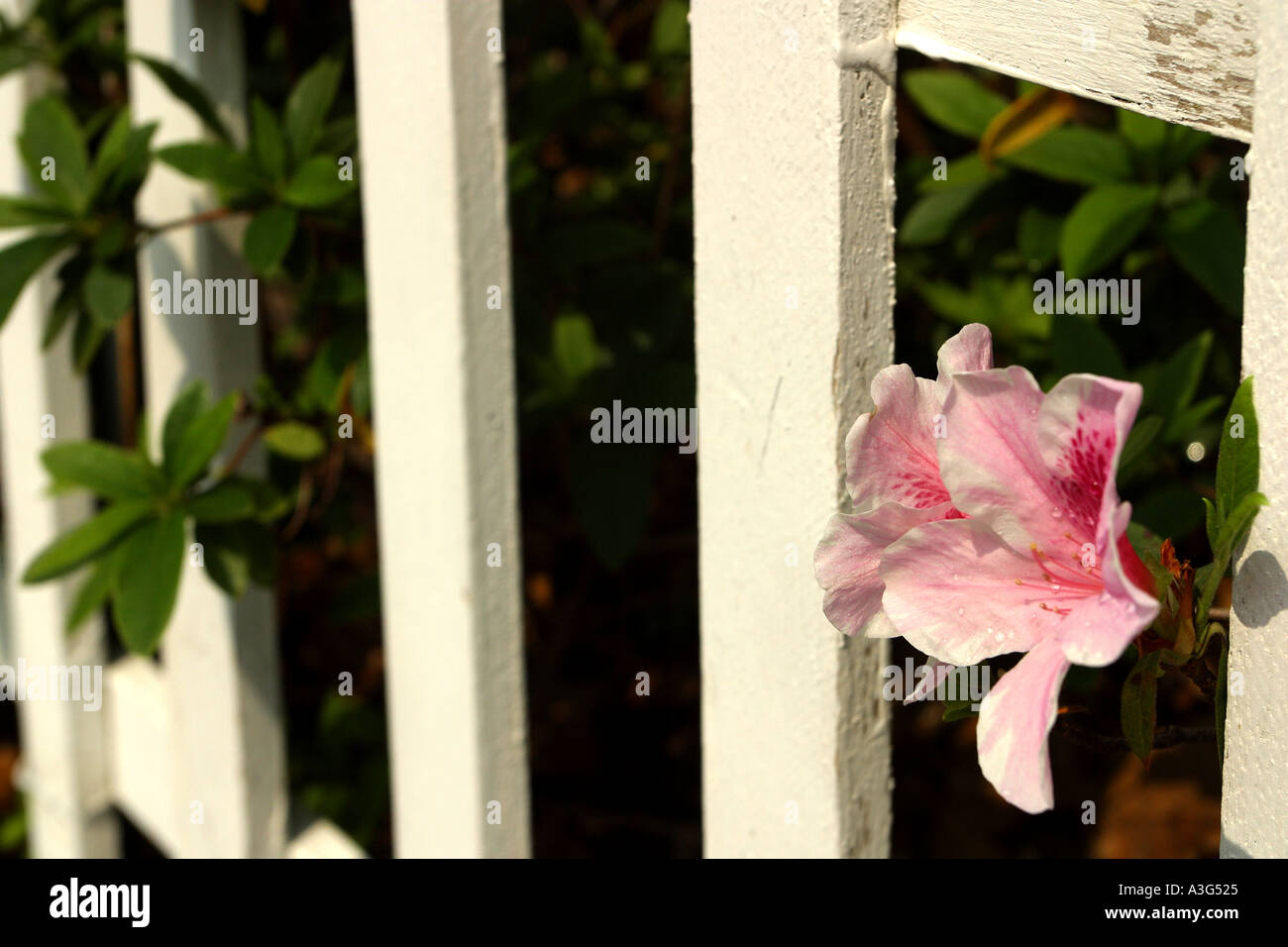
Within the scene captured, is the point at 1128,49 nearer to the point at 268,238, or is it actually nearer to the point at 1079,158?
the point at 1079,158

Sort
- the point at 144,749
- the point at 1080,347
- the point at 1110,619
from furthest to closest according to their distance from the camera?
the point at 144,749 < the point at 1080,347 < the point at 1110,619

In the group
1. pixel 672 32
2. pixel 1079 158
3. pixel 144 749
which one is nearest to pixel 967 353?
pixel 1079 158

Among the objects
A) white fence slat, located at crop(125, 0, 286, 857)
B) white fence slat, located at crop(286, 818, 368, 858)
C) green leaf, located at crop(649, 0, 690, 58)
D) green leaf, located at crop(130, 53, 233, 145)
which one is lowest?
white fence slat, located at crop(286, 818, 368, 858)

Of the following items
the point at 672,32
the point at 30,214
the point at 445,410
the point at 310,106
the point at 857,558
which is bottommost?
the point at 857,558

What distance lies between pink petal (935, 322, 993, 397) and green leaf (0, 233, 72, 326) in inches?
47.2

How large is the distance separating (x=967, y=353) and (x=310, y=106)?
44.0 inches

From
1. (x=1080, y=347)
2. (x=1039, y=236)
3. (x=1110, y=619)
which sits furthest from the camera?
(x=1039, y=236)

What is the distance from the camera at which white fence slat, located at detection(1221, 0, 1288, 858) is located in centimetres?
69

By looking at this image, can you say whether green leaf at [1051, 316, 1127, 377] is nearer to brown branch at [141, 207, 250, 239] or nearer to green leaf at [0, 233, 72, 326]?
brown branch at [141, 207, 250, 239]

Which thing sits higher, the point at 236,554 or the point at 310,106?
the point at 310,106

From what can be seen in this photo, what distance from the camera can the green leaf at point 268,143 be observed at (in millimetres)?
1587

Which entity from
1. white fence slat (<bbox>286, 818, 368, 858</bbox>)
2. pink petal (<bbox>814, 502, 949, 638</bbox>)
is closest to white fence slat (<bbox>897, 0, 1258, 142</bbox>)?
pink petal (<bbox>814, 502, 949, 638</bbox>)

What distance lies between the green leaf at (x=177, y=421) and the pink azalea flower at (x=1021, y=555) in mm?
1087

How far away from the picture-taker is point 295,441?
5.72ft
